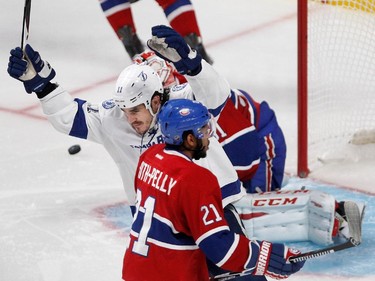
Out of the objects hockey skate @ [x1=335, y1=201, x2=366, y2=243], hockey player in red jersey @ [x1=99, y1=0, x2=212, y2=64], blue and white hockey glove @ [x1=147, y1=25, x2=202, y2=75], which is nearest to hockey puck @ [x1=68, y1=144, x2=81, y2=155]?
hockey player in red jersey @ [x1=99, y1=0, x2=212, y2=64]

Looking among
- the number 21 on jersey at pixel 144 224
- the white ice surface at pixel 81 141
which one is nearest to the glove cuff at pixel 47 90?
the white ice surface at pixel 81 141

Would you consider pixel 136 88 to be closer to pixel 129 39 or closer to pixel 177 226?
pixel 177 226

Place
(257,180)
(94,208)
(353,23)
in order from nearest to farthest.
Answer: (257,180) < (94,208) < (353,23)

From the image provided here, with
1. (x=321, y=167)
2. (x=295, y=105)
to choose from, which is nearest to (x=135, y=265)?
(x=321, y=167)

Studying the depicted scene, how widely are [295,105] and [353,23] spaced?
820 millimetres

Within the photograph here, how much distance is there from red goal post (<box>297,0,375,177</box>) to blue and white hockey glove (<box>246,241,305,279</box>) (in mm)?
1850

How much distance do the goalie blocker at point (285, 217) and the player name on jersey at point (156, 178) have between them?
1133mm

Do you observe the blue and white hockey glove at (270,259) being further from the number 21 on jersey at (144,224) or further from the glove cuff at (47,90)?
the glove cuff at (47,90)

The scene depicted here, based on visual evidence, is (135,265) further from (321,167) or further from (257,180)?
(321,167)

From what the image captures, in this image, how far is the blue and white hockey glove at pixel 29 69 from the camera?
3.76 m

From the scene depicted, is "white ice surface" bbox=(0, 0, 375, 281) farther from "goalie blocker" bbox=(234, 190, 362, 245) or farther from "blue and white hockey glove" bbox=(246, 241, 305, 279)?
"blue and white hockey glove" bbox=(246, 241, 305, 279)

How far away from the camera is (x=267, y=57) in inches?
253

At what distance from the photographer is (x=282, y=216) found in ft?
14.0

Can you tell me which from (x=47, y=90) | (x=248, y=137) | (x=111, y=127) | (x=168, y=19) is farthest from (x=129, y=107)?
(x=168, y=19)
